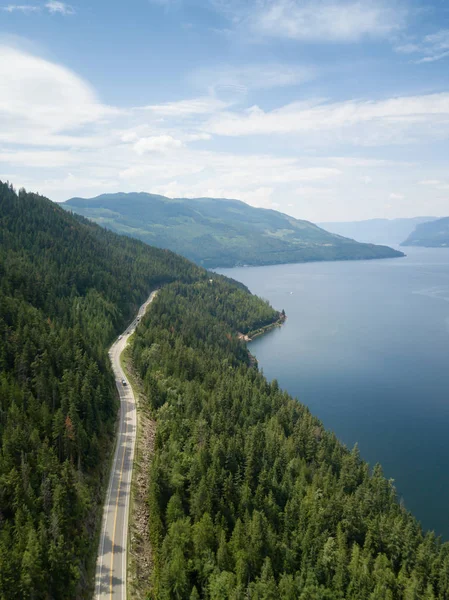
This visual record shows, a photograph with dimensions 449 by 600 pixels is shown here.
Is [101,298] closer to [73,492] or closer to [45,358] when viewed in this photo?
[45,358]

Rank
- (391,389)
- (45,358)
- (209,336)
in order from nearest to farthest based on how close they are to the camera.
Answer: (45,358) → (391,389) → (209,336)

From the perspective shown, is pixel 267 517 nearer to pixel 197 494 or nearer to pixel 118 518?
pixel 197 494

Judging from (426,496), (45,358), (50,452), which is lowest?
(426,496)

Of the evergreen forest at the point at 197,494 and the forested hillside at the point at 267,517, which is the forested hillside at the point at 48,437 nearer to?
the evergreen forest at the point at 197,494

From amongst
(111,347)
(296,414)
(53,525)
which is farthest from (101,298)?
(53,525)

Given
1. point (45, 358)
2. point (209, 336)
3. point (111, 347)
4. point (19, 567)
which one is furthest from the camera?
point (209, 336)

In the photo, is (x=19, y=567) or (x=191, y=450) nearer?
(x=19, y=567)
